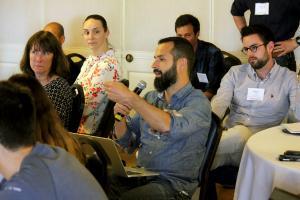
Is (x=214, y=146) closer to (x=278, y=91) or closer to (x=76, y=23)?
(x=278, y=91)

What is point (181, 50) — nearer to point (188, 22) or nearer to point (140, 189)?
point (140, 189)

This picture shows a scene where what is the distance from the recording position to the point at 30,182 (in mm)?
1101

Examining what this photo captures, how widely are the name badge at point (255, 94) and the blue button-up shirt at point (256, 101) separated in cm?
2

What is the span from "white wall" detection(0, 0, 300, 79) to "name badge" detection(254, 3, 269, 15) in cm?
56

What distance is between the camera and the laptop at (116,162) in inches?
78.7

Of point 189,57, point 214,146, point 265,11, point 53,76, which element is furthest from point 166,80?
point 265,11

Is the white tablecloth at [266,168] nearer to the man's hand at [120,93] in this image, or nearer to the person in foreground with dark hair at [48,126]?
the man's hand at [120,93]

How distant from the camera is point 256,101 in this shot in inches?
126

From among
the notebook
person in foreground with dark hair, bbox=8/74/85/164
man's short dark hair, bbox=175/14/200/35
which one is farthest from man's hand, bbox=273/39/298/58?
person in foreground with dark hair, bbox=8/74/85/164

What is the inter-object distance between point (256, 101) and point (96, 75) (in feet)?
3.94

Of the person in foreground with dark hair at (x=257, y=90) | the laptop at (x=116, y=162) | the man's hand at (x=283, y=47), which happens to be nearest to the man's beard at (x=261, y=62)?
the person in foreground with dark hair at (x=257, y=90)

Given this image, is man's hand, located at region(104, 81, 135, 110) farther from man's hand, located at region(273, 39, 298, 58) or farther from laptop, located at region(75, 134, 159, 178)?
man's hand, located at region(273, 39, 298, 58)

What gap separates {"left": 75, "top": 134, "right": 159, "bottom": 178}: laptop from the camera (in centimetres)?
200

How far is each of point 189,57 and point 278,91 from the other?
0.99m
